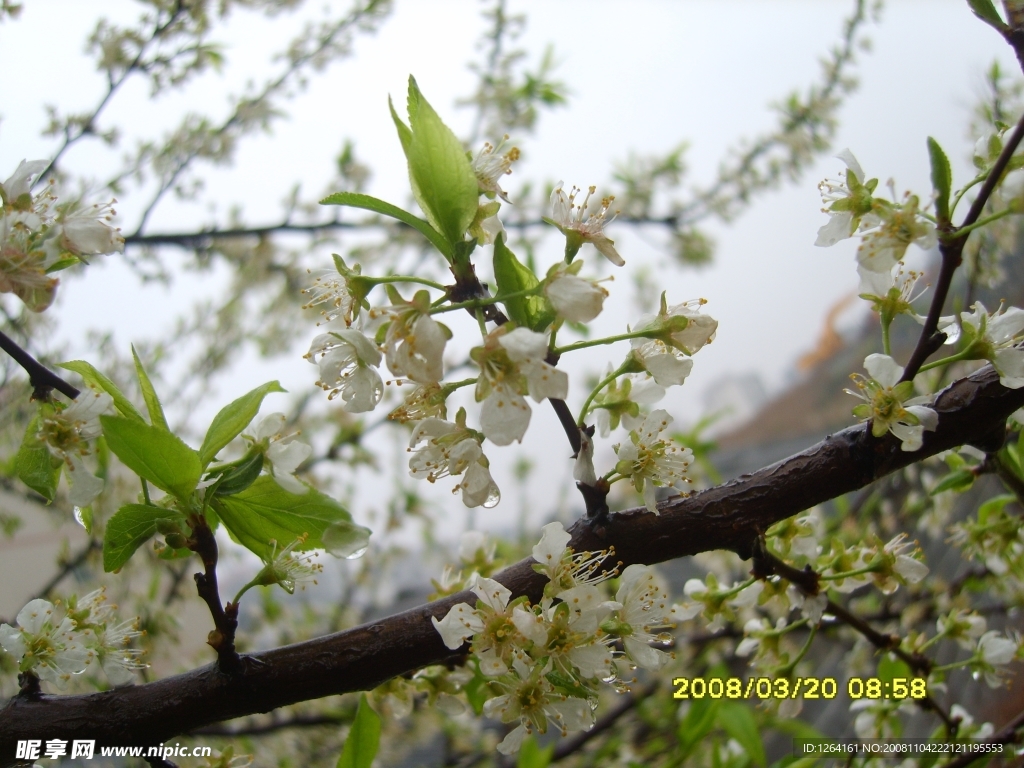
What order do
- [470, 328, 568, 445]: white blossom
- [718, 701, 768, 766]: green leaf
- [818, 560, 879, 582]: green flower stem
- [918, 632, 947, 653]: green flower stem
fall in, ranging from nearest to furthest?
1. [470, 328, 568, 445]: white blossom
2. [818, 560, 879, 582]: green flower stem
3. [918, 632, 947, 653]: green flower stem
4. [718, 701, 768, 766]: green leaf

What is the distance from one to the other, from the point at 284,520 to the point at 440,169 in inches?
13.9

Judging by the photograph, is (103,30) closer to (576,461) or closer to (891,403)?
(576,461)

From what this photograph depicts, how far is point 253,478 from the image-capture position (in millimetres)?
598

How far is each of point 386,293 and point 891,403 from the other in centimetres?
49

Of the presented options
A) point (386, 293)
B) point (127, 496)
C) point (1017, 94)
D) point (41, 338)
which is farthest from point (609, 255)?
point (41, 338)

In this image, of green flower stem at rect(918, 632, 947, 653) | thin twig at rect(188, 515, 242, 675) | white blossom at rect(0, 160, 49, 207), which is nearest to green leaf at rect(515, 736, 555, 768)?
green flower stem at rect(918, 632, 947, 653)

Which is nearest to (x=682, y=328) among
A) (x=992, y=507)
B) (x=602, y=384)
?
(x=602, y=384)

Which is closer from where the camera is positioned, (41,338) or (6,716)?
(6,716)

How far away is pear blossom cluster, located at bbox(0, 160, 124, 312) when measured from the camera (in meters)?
0.64

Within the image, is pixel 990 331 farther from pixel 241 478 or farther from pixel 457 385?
pixel 241 478

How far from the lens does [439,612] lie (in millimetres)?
671

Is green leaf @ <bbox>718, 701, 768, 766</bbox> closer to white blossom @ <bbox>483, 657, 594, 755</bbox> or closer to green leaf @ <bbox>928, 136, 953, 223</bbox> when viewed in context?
white blossom @ <bbox>483, 657, 594, 755</bbox>

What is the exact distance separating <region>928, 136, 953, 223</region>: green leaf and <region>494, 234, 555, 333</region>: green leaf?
1.22 feet

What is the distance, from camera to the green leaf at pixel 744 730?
1.07 m
